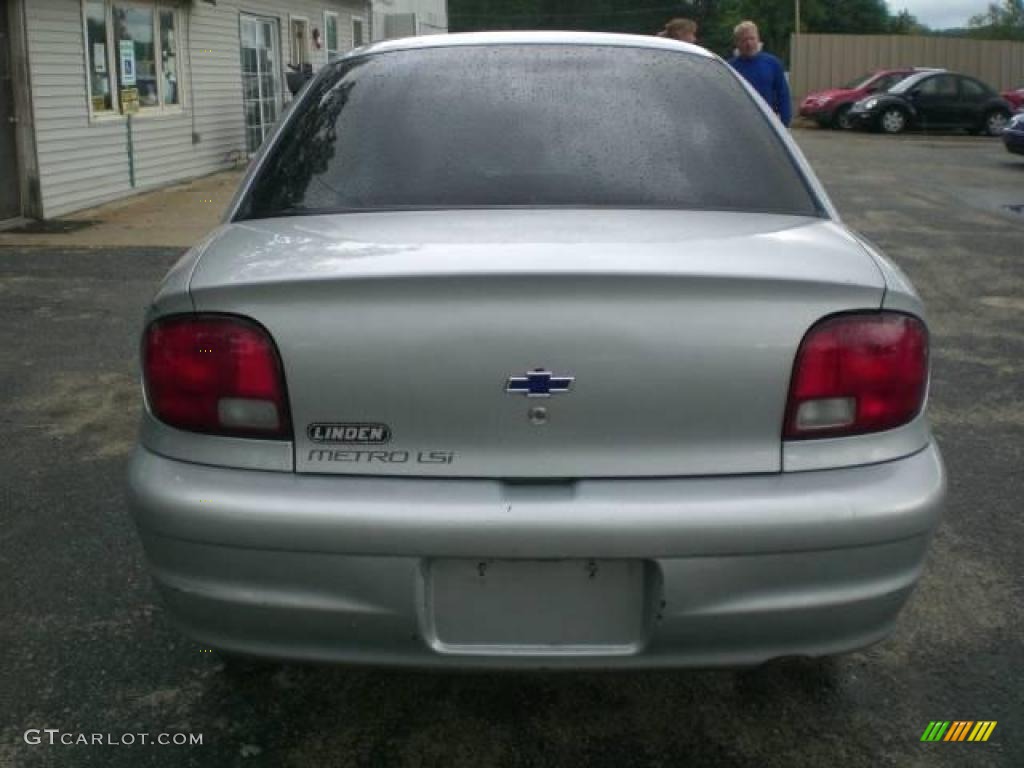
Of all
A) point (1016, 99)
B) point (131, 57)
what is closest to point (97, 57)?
point (131, 57)

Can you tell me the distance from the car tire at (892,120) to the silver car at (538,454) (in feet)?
87.1

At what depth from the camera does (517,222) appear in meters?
2.57

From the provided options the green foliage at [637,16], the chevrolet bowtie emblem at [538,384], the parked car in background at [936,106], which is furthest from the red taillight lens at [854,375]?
the green foliage at [637,16]

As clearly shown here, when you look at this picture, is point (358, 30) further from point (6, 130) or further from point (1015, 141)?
point (6, 130)

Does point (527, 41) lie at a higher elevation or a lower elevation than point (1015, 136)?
higher

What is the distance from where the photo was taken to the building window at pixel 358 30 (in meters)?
23.2

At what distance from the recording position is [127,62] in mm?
12906

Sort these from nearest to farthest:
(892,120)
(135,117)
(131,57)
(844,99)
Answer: (131,57) → (135,117) → (892,120) → (844,99)

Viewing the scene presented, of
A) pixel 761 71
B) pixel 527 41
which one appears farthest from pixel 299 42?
pixel 527 41

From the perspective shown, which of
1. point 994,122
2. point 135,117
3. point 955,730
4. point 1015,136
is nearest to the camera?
point 955,730

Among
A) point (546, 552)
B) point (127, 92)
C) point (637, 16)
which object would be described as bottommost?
point (546, 552)

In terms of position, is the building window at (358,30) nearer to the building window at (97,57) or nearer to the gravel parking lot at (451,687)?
the building window at (97,57)

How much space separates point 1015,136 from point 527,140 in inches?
691

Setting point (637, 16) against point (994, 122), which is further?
point (637, 16)
